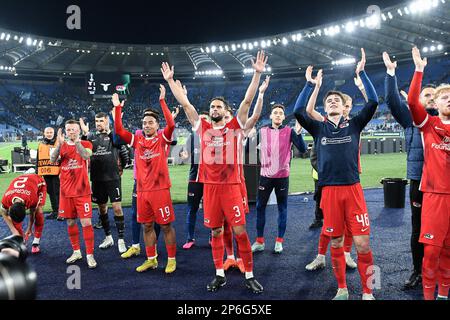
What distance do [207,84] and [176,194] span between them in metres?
37.7

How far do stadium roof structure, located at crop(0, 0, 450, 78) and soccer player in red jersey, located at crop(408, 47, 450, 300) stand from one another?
21.3 metres

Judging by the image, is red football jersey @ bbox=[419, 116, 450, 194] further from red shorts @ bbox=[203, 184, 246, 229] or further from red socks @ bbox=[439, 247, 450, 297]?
red shorts @ bbox=[203, 184, 246, 229]

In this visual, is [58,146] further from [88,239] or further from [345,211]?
[345,211]

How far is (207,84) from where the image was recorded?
47.3 metres

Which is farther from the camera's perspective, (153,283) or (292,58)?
(292,58)

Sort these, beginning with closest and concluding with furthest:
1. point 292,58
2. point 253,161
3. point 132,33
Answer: point 253,161 < point 132,33 < point 292,58

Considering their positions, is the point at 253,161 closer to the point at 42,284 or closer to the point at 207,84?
the point at 42,284

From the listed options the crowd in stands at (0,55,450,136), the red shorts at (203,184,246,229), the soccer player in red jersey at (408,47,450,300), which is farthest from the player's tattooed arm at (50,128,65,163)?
the crowd in stands at (0,55,450,136)

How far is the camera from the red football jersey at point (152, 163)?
15.8 feet

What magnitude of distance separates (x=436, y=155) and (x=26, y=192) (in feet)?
16.6

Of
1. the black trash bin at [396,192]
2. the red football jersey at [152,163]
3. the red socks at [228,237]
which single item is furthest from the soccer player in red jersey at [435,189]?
the black trash bin at [396,192]

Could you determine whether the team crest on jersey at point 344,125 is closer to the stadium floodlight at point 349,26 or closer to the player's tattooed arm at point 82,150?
the player's tattooed arm at point 82,150

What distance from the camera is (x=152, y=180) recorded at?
4816 millimetres

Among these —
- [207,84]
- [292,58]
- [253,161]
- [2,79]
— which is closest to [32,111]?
[2,79]
